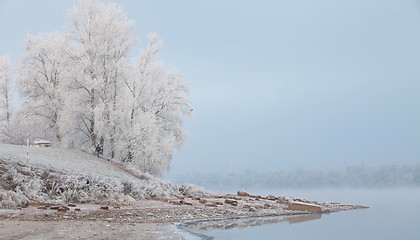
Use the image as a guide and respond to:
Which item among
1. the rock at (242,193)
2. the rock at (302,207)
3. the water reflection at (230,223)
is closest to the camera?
the water reflection at (230,223)

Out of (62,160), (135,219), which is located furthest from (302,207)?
(62,160)

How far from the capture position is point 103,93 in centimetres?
2891

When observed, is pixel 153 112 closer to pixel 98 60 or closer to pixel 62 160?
pixel 98 60

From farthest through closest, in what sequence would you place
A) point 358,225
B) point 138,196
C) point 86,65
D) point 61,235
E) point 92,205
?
point 86,65
point 138,196
point 92,205
point 358,225
point 61,235

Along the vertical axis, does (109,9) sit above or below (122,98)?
above

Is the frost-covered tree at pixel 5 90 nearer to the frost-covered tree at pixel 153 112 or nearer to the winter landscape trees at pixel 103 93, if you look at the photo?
the winter landscape trees at pixel 103 93

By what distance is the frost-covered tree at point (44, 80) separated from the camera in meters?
31.2

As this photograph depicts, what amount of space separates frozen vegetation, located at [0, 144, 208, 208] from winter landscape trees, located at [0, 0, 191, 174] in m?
3.47

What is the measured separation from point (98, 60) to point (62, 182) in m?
12.7

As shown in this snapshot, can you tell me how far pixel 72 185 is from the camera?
19.0 meters

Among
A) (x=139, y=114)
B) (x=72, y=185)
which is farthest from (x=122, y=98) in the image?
(x=72, y=185)

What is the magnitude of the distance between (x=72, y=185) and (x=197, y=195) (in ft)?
27.5

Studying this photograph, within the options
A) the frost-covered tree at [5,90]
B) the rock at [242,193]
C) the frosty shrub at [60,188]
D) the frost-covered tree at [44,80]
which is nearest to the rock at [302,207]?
the rock at [242,193]

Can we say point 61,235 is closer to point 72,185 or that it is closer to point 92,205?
point 92,205
